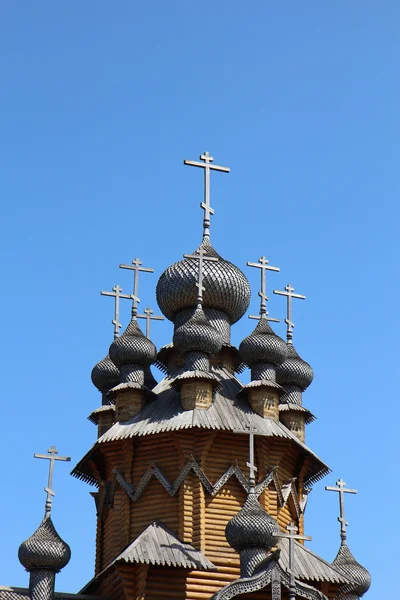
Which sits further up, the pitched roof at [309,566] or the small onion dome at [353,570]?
the small onion dome at [353,570]

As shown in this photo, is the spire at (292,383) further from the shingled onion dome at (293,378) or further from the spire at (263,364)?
the spire at (263,364)

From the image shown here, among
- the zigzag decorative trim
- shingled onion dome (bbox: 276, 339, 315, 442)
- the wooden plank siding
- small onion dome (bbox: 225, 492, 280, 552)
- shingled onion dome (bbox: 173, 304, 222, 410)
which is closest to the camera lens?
small onion dome (bbox: 225, 492, 280, 552)

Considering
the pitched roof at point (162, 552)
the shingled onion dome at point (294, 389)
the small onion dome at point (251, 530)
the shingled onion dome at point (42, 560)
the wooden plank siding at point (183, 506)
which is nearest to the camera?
the small onion dome at point (251, 530)

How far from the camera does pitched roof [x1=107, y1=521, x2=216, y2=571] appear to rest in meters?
18.2

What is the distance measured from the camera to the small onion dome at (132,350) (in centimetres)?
2166

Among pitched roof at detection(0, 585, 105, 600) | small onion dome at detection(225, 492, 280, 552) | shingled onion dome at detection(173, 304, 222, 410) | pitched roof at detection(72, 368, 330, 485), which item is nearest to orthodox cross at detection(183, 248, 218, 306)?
shingled onion dome at detection(173, 304, 222, 410)

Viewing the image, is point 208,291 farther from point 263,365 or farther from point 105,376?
point 105,376


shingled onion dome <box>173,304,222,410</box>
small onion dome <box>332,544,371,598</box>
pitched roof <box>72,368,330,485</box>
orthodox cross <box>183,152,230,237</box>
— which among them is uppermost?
orthodox cross <box>183,152,230,237</box>

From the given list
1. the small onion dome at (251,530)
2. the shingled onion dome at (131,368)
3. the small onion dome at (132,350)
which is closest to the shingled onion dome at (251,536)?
the small onion dome at (251,530)

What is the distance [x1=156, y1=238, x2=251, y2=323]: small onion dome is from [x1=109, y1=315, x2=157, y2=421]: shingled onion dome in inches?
34.6

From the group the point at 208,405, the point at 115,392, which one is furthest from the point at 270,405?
the point at 115,392

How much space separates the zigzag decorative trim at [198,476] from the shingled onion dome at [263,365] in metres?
1.21

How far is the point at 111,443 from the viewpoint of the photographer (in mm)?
20672

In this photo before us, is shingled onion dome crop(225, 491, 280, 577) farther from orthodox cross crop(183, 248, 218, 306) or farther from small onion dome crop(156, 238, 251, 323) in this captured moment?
small onion dome crop(156, 238, 251, 323)
